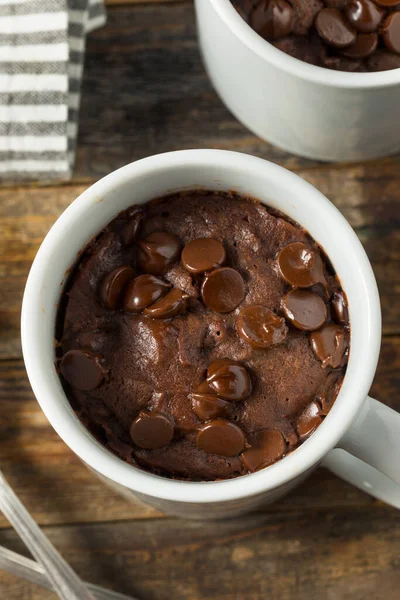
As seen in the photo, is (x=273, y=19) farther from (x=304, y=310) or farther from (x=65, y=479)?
(x=65, y=479)

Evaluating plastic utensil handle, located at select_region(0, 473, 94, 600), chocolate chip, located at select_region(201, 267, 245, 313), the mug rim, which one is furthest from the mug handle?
plastic utensil handle, located at select_region(0, 473, 94, 600)

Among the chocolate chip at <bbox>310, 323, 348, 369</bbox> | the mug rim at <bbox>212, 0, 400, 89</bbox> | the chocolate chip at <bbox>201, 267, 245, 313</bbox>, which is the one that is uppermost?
the mug rim at <bbox>212, 0, 400, 89</bbox>

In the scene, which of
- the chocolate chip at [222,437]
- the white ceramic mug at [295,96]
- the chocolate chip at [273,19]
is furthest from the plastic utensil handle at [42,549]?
the chocolate chip at [273,19]

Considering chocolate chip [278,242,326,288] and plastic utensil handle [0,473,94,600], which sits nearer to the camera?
chocolate chip [278,242,326,288]

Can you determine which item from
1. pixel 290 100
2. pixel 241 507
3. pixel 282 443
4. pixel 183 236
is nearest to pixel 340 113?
pixel 290 100

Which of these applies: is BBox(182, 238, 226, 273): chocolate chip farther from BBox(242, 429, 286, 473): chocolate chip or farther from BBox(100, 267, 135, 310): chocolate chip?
BBox(242, 429, 286, 473): chocolate chip

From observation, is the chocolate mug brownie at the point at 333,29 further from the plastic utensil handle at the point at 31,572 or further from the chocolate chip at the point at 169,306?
the plastic utensil handle at the point at 31,572

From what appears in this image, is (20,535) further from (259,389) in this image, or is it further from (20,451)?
(259,389)
